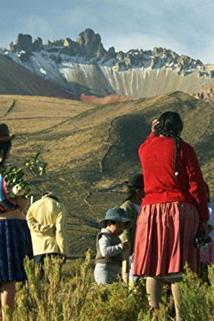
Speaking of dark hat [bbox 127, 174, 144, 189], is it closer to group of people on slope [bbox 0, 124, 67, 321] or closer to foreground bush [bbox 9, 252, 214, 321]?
group of people on slope [bbox 0, 124, 67, 321]

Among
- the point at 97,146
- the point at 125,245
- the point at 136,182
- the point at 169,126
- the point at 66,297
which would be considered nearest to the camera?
the point at 66,297

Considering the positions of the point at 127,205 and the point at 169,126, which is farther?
the point at 127,205

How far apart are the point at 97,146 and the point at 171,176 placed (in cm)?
8617

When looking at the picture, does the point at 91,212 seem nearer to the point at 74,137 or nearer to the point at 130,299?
the point at 74,137

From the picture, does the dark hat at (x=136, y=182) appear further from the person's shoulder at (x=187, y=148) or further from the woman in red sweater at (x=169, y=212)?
the person's shoulder at (x=187, y=148)

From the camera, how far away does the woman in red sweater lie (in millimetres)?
4727

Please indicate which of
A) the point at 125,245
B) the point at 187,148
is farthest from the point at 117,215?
the point at 187,148

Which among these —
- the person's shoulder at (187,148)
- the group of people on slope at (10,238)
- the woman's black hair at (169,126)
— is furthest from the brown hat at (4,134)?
the person's shoulder at (187,148)

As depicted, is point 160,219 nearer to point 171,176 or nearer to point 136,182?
point 171,176

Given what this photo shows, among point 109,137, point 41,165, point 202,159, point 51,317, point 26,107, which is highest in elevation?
point 26,107

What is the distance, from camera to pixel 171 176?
16.0 feet

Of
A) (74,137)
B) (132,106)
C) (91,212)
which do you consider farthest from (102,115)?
(91,212)

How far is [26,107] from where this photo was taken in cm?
14238

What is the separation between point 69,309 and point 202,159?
81431 mm
